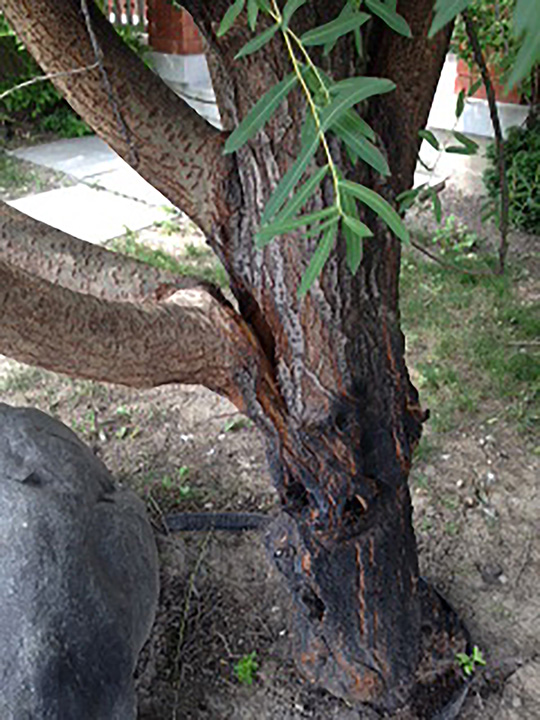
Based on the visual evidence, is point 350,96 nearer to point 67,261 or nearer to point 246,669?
point 67,261

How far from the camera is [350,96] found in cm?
97

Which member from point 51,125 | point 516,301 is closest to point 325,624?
point 516,301

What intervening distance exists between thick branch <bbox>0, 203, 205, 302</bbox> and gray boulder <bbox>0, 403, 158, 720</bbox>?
50 cm

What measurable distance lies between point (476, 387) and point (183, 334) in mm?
2267

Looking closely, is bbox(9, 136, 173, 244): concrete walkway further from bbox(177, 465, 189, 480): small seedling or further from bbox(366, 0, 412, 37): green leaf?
bbox(366, 0, 412, 37): green leaf

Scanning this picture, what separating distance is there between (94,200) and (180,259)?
1317mm

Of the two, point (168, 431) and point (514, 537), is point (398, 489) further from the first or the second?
point (168, 431)

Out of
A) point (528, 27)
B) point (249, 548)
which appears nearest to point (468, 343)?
point (249, 548)

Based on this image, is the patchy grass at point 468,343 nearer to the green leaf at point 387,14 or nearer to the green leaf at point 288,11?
the green leaf at point 387,14

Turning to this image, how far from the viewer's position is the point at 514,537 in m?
2.93

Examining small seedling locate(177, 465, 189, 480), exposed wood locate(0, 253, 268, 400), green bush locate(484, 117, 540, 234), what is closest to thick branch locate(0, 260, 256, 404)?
exposed wood locate(0, 253, 268, 400)

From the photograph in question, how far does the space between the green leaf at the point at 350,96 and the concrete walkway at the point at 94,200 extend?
13.8 ft

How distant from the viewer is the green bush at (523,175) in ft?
16.6

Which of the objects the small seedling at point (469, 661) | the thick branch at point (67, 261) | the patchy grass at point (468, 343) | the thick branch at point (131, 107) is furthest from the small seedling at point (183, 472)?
the thick branch at point (131, 107)
